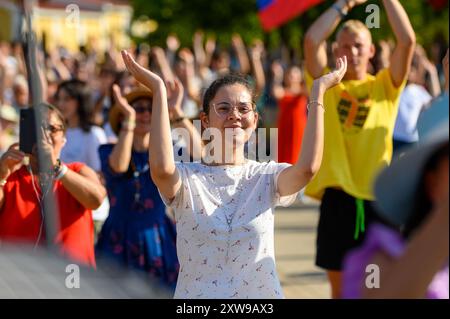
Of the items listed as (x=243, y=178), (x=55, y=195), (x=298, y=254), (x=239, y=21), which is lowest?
(x=298, y=254)

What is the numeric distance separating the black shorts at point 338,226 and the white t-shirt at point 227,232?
220 cm

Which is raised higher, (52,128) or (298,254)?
(52,128)

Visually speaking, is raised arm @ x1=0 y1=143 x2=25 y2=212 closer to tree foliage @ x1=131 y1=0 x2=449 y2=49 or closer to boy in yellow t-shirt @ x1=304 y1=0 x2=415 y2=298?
boy in yellow t-shirt @ x1=304 y1=0 x2=415 y2=298

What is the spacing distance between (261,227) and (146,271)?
8.90 ft

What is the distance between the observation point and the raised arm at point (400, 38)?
17.4 feet

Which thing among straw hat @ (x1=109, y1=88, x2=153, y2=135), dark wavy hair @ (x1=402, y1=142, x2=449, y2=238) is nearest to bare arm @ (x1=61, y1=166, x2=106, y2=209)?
straw hat @ (x1=109, y1=88, x2=153, y2=135)

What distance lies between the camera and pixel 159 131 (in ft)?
10.9

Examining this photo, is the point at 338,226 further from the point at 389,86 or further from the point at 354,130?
the point at 389,86

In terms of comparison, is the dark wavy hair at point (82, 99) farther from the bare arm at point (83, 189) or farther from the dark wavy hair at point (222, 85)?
the dark wavy hair at point (222, 85)

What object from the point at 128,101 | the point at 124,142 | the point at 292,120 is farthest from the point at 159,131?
the point at 292,120

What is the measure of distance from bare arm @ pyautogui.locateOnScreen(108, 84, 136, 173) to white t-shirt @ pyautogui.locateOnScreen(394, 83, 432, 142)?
3023mm

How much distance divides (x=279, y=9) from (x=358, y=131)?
279cm

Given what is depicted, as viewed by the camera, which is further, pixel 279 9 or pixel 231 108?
pixel 279 9

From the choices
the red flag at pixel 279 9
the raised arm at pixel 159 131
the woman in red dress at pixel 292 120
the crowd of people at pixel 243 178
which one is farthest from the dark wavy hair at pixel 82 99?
the woman in red dress at pixel 292 120
